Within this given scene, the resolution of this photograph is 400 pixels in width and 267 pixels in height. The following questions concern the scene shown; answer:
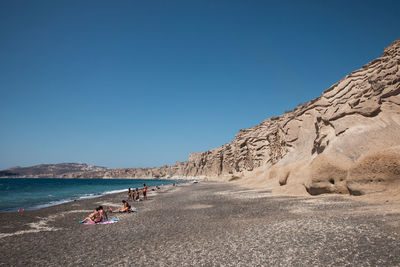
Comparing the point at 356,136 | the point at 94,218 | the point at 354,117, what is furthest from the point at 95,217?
the point at 354,117

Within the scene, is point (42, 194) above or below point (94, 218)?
below

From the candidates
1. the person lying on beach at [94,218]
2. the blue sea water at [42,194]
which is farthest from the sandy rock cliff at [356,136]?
the blue sea water at [42,194]

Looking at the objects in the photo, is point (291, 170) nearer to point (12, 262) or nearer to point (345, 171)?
point (345, 171)

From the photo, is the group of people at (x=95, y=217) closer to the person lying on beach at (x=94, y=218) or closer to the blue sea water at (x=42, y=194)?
the person lying on beach at (x=94, y=218)

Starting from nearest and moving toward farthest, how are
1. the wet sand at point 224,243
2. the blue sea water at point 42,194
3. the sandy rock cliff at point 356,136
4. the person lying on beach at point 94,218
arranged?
the wet sand at point 224,243 → the person lying on beach at point 94,218 → the sandy rock cliff at point 356,136 → the blue sea water at point 42,194

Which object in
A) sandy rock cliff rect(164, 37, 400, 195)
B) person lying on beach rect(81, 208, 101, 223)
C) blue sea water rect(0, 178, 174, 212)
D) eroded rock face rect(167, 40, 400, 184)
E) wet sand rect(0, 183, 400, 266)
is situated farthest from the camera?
blue sea water rect(0, 178, 174, 212)

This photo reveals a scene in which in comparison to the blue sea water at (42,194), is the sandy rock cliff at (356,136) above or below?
above

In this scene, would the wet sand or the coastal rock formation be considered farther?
the coastal rock formation

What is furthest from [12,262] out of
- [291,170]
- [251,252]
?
[291,170]

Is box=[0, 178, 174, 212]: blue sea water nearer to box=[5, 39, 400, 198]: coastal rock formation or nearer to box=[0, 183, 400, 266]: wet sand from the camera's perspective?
box=[0, 183, 400, 266]: wet sand

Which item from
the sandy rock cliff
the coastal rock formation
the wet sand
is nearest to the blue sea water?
the wet sand

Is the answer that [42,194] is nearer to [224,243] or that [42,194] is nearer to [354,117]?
[224,243]

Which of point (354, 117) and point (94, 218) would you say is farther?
point (354, 117)

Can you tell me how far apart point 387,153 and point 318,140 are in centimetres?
988
